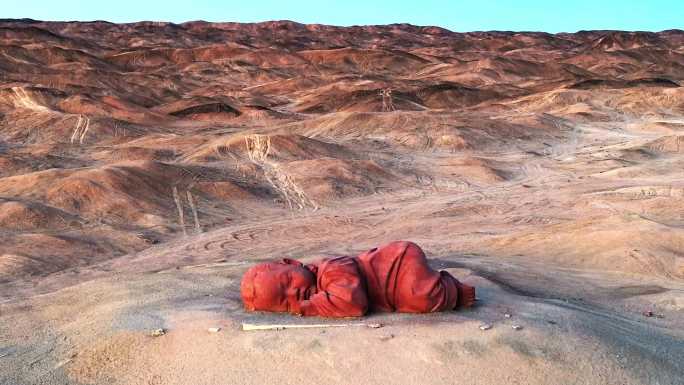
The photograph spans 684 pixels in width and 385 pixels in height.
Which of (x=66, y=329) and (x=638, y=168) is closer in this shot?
(x=66, y=329)

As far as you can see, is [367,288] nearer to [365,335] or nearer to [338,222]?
[365,335]

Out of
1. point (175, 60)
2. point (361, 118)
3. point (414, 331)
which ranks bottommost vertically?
point (414, 331)

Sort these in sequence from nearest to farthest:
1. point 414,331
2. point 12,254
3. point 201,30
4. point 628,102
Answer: point 414,331
point 12,254
point 628,102
point 201,30

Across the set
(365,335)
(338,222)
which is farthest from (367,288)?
(338,222)

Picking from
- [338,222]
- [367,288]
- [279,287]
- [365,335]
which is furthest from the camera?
[338,222]

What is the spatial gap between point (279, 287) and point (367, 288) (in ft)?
2.85

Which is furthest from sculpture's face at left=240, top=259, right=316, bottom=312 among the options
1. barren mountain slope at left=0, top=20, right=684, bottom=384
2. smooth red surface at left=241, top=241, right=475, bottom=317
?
barren mountain slope at left=0, top=20, right=684, bottom=384

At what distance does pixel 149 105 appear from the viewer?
3938 cm

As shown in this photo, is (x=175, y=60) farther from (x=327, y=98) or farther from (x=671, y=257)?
(x=671, y=257)

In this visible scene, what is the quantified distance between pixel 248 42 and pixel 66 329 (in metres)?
78.1

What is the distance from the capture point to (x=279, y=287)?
663 centimetres

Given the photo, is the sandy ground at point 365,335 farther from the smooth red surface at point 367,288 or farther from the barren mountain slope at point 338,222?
the smooth red surface at point 367,288

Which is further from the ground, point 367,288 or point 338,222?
point 367,288

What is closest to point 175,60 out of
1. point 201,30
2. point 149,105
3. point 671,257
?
point 149,105
